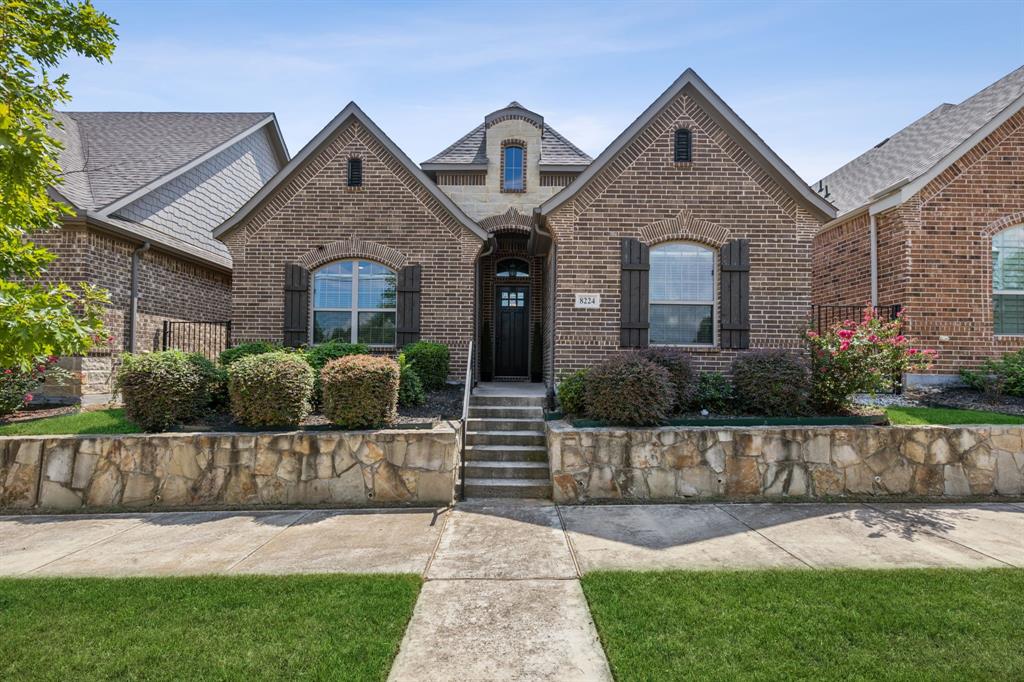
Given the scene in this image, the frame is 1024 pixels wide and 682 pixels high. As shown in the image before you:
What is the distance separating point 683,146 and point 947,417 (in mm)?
5553

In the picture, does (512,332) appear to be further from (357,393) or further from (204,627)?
(204,627)

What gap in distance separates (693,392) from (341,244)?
663cm

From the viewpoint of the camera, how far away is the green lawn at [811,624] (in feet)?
9.62

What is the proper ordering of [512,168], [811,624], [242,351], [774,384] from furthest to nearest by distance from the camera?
[512,168] < [242,351] < [774,384] < [811,624]

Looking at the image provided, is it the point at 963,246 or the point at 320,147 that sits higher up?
the point at 320,147

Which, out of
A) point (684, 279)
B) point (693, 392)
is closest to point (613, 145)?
point (684, 279)

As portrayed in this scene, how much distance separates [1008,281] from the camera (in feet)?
32.9

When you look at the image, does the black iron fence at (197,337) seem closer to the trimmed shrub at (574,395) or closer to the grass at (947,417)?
the trimmed shrub at (574,395)

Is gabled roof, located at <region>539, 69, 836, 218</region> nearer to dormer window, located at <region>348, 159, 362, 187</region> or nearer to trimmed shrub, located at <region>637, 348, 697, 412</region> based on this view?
trimmed shrub, located at <region>637, 348, 697, 412</region>

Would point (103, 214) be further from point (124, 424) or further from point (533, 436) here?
point (533, 436)

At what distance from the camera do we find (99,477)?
6.65 meters

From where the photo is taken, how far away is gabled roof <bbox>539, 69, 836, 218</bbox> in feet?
29.3

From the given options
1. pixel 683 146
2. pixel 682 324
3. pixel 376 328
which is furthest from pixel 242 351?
pixel 683 146

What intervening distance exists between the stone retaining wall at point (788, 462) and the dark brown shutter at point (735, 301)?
2.39 metres
